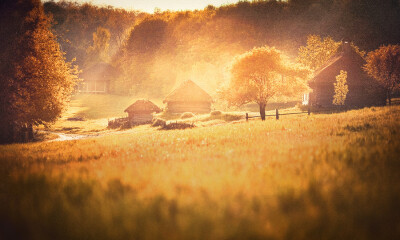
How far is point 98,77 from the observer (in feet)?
256

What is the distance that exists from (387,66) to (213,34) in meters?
56.0

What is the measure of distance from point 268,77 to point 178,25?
72867mm

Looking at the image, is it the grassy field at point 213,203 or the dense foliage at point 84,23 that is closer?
the grassy field at point 213,203

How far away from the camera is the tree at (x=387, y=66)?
1491 inches

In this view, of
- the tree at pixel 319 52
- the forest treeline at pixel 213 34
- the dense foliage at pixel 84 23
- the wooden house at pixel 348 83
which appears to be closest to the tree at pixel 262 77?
the wooden house at pixel 348 83

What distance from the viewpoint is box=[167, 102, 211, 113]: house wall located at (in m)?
53.9

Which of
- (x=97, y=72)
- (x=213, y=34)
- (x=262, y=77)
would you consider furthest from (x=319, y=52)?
(x=97, y=72)

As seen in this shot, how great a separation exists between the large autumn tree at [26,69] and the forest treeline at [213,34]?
51.3 meters

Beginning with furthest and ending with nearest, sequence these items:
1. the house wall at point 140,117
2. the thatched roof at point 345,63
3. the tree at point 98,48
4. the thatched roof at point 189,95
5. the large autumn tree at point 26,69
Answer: the tree at point 98,48
the thatched roof at point 189,95
the house wall at point 140,117
the thatched roof at point 345,63
the large autumn tree at point 26,69

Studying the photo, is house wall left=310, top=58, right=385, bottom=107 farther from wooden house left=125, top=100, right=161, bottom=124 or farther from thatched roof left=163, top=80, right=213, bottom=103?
wooden house left=125, top=100, right=161, bottom=124

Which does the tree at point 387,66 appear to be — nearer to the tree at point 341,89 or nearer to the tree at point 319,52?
the tree at point 341,89

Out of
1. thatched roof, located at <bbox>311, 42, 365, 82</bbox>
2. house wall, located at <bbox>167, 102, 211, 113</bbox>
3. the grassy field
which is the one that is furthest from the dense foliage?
the grassy field

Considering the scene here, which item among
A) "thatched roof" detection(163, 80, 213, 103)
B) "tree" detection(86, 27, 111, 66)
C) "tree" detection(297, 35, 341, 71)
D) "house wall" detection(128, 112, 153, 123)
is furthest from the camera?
"tree" detection(86, 27, 111, 66)

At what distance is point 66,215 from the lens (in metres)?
2.64
